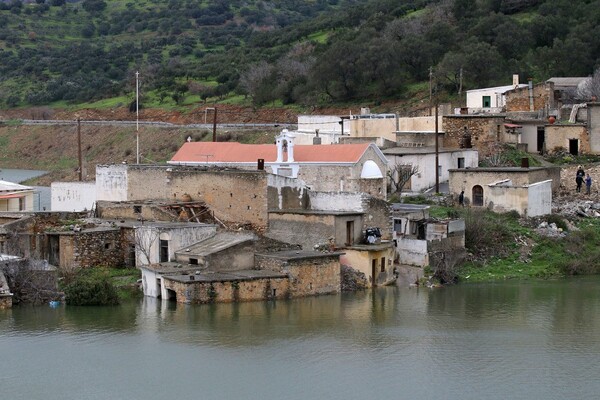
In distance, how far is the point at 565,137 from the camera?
4872 cm

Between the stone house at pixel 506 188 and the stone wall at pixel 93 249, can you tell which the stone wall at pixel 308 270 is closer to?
the stone wall at pixel 93 249

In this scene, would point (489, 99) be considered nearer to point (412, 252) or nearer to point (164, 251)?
point (412, 252)

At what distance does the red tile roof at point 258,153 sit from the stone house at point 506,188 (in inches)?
127

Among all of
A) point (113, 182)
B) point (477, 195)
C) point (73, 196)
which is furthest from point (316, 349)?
point (73, 196)

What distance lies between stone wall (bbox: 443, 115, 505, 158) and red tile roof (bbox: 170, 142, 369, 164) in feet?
21.4

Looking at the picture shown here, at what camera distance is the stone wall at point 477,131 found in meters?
47.4

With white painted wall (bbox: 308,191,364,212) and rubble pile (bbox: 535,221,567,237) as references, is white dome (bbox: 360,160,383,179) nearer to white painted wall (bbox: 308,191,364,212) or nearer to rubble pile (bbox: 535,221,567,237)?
white painted wall (bbox: 308,191,364,212)

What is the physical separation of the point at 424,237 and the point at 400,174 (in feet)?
23.4

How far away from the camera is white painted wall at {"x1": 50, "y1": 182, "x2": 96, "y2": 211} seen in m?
42.8

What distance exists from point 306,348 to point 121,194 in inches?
548

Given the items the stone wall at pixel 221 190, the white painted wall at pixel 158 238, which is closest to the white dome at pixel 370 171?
the stone wall at pixel 221 190

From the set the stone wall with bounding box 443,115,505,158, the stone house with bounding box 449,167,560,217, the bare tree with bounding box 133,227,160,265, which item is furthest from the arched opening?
the bare tree with bounding box 133,227,160,265

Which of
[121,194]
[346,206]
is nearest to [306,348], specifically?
[346,206]

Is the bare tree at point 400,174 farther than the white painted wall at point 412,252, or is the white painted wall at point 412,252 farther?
the bare tree at point 400,174
